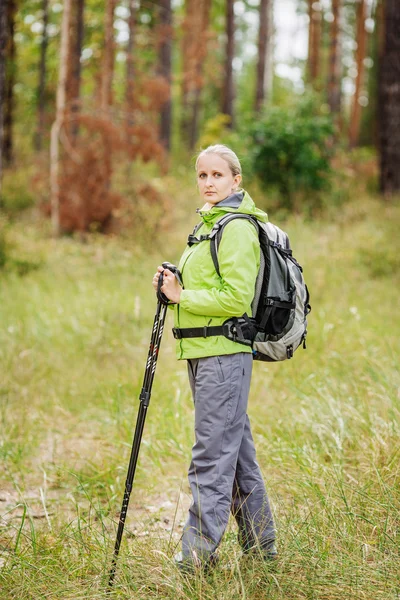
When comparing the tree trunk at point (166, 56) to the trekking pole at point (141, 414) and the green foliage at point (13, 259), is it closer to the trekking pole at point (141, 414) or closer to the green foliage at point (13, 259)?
the green foliage at point (13, 259)

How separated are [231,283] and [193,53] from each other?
1906 centimetres

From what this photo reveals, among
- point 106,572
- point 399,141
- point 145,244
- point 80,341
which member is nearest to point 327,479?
point 106,572

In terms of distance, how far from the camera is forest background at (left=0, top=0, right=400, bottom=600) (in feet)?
9.62

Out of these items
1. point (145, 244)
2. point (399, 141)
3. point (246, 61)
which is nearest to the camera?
point (145, 244)

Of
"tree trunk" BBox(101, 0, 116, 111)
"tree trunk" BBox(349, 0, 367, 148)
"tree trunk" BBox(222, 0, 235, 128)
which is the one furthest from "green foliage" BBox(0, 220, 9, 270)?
"tree trunk" BBox(349, 0, 367, 148)

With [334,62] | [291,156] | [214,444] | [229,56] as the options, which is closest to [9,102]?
[229,56]

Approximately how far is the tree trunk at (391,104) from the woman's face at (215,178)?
9992mm

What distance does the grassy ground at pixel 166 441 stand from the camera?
281 cm

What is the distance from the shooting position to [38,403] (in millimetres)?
5570

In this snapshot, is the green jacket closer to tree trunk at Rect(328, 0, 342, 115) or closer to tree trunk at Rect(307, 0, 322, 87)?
tree trunk at Rect(328, 0, 342, 115)

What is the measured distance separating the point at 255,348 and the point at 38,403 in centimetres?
316

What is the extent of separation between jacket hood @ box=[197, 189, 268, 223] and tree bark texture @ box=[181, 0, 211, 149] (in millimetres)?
13175

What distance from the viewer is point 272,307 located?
2879 mm

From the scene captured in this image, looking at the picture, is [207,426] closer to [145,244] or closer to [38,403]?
[38,403]
